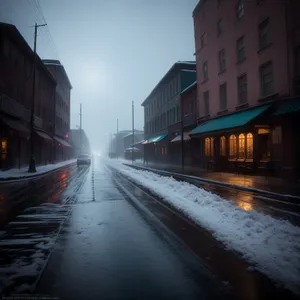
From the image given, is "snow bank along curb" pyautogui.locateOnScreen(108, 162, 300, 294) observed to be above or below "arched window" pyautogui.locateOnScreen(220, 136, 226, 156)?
below

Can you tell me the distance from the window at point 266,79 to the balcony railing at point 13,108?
19.3m

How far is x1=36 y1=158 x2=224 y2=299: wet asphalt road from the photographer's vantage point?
2998 mm

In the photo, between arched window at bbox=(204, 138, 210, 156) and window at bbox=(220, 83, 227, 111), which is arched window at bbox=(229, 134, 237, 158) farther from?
arched window at bbox=(204, 138, 210, 156)

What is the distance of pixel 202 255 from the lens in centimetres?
409

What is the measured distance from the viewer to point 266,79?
1688 cm

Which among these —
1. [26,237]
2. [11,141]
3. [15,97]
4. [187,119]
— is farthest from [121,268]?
[187,119]

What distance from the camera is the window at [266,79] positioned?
16.4 meters

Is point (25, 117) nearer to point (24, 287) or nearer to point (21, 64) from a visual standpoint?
point (21, 64)

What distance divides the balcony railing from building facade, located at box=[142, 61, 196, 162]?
17.7m

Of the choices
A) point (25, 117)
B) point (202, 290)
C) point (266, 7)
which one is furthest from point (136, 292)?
point (25, 117)

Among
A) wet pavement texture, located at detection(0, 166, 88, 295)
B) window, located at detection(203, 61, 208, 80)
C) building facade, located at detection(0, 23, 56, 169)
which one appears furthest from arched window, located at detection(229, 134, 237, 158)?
building facade, located at detection(0, 23, 56, 169)

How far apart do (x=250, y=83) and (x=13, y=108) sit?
1995 cm

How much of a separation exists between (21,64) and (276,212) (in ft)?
89.1

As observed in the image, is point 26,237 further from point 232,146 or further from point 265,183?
→ point 232,146
